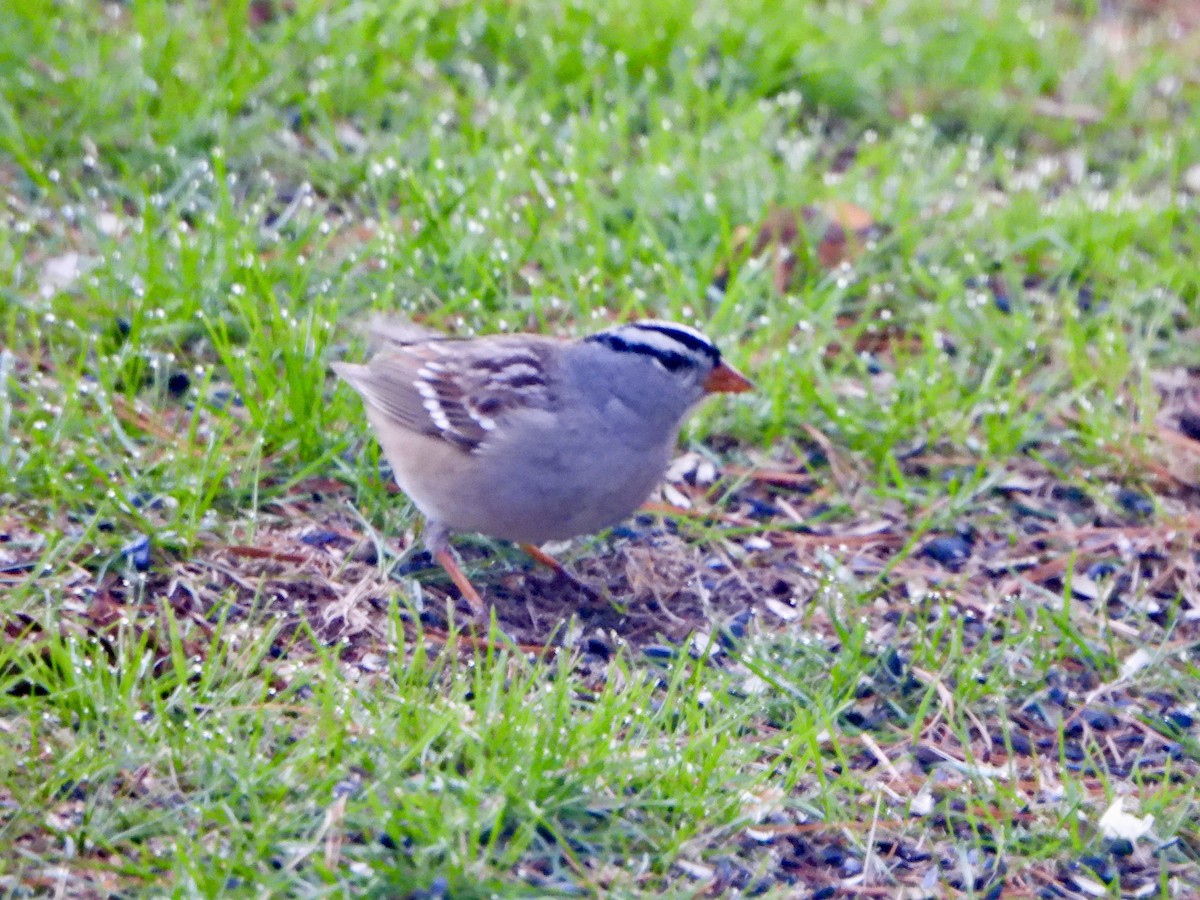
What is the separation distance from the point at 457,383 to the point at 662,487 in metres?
0.82

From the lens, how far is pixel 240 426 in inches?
183

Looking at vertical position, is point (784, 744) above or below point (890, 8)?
below

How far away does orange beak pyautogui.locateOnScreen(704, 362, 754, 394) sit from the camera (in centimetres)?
448

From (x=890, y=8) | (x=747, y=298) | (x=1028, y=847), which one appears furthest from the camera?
(x=890, y=8)

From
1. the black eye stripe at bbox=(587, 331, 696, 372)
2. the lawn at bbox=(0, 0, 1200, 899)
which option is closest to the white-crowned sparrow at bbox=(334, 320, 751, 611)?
the black eye stripe at bbox=(587, 331, 696, 372)

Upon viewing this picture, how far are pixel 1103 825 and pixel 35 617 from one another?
2.61 m

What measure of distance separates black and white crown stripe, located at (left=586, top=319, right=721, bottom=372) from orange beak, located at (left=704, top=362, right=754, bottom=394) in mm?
66

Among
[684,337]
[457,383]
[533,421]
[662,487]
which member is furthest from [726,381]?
[457,383]

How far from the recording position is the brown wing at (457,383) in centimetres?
430

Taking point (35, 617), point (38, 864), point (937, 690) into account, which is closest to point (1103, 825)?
point (937, 690)

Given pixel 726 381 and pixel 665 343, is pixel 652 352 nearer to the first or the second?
pixel 665 343

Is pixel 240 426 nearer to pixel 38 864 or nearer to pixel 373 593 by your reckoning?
pixel 373 593

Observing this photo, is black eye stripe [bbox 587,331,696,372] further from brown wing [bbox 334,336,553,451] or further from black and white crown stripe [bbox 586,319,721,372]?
brown wing [bbox 334,336,553,451]

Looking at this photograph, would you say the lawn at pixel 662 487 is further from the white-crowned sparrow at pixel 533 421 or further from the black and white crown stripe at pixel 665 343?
the black and white crown stripe at pixel 665 343
